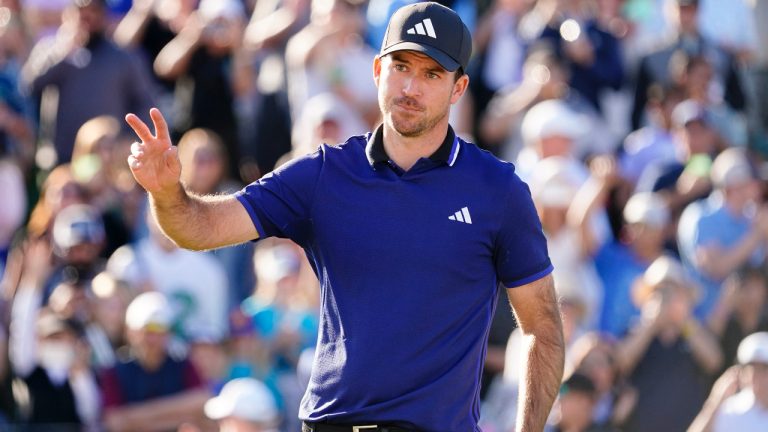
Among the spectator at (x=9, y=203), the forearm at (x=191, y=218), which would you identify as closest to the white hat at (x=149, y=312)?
the spectator at (x=9, y=203)

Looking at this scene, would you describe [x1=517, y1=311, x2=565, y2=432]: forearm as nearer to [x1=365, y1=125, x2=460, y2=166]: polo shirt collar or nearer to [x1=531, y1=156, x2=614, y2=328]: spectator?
[x1=365, y1=125, x2=460, y2=166]: polo shirt collar

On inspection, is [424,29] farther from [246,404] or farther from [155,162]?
[246,404]

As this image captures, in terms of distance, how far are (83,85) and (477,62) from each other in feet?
10.4

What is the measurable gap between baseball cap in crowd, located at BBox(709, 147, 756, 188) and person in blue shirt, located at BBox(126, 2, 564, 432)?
6.63m

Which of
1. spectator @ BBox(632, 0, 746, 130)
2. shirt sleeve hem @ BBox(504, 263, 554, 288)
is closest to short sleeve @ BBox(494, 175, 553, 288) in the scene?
shirt sleeve hem @ BBox(504, 263, 554, 288)

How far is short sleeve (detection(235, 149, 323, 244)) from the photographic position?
519 cm

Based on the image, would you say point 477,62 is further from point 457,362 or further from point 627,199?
point 457,362

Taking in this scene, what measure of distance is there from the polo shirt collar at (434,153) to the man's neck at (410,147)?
0.06 ft

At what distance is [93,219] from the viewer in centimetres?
1077

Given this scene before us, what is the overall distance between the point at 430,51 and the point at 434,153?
344mm

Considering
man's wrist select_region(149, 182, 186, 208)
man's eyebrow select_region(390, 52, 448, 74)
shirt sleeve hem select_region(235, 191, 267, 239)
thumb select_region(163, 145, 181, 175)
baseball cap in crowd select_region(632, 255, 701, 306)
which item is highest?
man's eyebrow select_region(390, 52, 448, 74)

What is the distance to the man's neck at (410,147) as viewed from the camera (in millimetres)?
5246

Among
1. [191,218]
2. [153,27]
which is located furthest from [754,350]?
[153,27]

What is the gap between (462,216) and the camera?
5.14 meters
